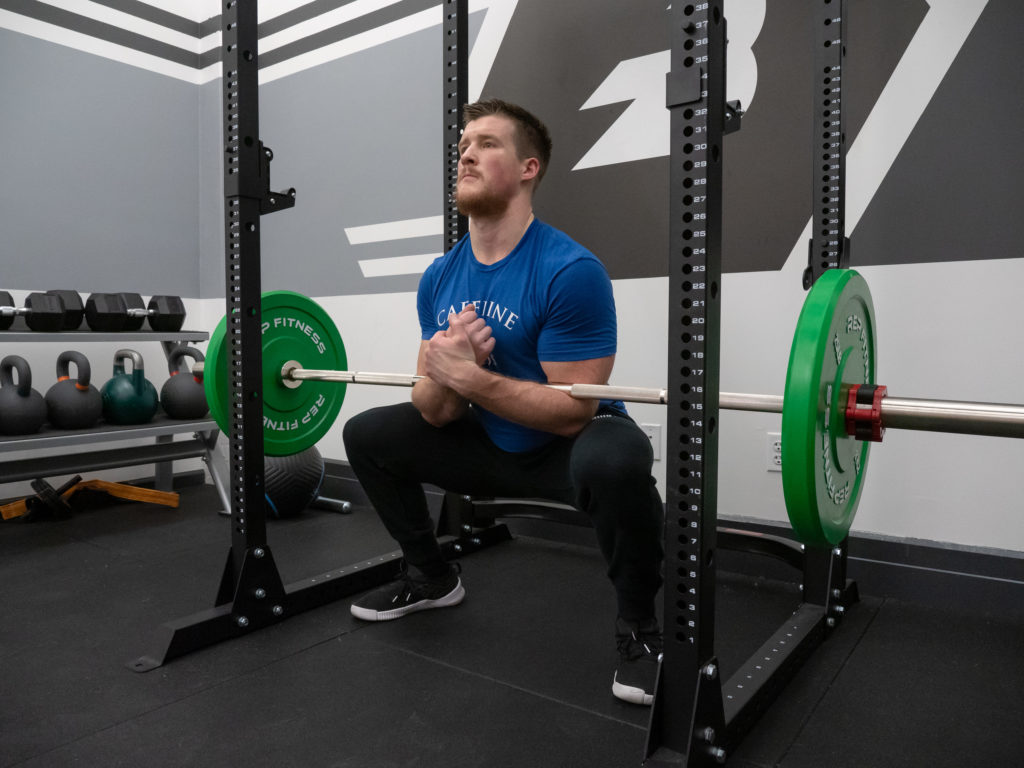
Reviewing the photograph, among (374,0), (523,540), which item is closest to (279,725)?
(523,540)

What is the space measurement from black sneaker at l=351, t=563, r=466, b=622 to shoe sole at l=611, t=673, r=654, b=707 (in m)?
0.61

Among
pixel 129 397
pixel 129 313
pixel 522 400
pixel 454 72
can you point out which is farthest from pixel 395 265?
pixel 522 400

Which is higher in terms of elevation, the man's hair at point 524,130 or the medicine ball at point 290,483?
the man's hair at point 524,130

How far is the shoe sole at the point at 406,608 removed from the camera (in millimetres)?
1791

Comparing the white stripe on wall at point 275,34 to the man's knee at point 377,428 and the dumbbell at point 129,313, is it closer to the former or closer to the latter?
the dumbbell at point 129,313

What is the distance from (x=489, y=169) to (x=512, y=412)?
618mm

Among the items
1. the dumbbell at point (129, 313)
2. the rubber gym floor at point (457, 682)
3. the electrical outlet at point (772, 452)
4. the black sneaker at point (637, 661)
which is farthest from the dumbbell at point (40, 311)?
the electrical outlet at point (772, 452)

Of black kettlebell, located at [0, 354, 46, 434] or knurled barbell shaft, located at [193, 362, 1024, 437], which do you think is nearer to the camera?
knurled barbell shaft, located at [193, 362, 1024, 437]

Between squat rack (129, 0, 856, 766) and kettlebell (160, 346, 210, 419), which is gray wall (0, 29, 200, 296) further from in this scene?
squat rack (129, 0, 856, 766)

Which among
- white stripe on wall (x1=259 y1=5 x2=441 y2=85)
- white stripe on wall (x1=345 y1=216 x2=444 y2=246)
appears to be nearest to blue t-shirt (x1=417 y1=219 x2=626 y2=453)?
white stripe on wall (x1=345 y1=216 x2=444 y2=246)

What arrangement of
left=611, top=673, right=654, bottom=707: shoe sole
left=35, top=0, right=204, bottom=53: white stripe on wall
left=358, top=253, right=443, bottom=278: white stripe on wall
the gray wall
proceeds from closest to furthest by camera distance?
left=611, top=673, right=654, bottom=707: shoe sole, left=358, top=253, right=443, bottom=278: white stripe on wall, the gray wall, left=35, top=0, right=204, bottom=53: white stripe on wall

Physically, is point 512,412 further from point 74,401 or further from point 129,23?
point 129,23

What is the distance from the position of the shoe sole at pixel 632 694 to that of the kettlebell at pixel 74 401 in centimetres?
224

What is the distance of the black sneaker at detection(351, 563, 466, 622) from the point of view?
5.91 feet
